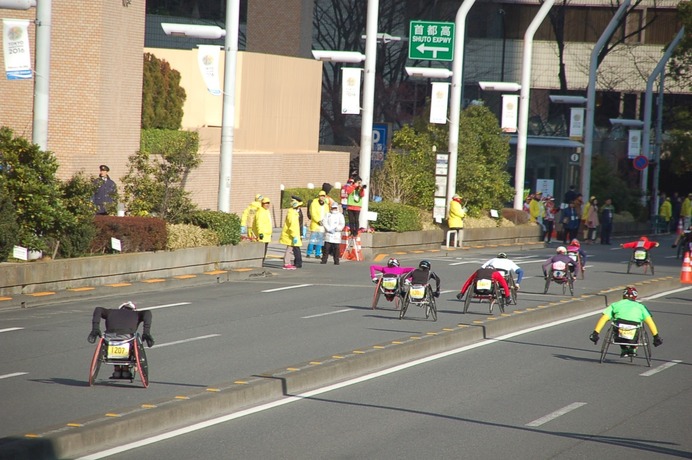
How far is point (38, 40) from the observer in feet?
72.8

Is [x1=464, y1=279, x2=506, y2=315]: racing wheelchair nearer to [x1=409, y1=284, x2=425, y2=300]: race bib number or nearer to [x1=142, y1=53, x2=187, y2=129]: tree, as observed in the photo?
[x1=409, y1=284, x2=425, y2=300]: race bib number

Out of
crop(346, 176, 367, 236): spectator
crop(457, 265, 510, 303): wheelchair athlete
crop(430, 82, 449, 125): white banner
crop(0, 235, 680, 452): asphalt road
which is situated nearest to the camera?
crop(0, 235, 680, 452): asphalt road

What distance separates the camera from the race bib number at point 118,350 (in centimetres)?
1297

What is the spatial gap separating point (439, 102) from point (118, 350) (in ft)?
85.4

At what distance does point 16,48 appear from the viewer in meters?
21.6

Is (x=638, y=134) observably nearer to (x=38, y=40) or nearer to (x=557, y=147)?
(x=557, y=147)

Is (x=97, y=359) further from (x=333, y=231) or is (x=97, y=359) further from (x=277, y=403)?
(x=333, y=231)

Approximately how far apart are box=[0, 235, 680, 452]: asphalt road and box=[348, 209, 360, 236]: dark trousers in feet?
12.5

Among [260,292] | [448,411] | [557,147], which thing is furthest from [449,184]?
[448,411]

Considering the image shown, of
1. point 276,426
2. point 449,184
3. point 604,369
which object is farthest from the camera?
point 449,184

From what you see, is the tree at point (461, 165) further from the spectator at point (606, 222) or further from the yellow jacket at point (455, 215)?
the spectator at point (606, 222)

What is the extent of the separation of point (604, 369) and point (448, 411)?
4.55 m

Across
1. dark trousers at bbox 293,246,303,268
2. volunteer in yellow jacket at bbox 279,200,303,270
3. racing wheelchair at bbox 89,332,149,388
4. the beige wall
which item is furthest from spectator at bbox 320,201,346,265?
racing wheelchair at bbox 89,332,149,388

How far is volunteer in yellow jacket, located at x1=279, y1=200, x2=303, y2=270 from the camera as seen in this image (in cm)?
2900
